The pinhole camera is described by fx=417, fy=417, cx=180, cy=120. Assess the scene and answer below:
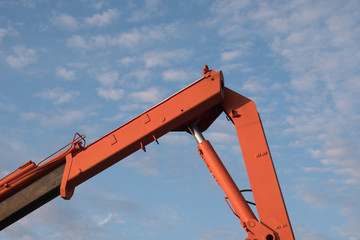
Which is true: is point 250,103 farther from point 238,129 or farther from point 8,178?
point 8,178

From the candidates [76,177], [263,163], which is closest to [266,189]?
[263,163]

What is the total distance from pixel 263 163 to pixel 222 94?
1.49 meters

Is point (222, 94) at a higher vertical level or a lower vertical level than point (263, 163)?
higher

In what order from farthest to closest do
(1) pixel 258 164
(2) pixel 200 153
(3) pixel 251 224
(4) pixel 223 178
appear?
(2) pixel 200 153 < (4) pixel 223 178 < (1) pixel 258 164 < (3) pixel 251 224

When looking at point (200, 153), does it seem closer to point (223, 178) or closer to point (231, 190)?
point (223, 178)

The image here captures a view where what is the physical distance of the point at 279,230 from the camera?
656cm

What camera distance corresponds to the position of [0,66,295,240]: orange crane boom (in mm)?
6824

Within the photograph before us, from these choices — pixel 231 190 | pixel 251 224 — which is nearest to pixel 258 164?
pixel 231 190

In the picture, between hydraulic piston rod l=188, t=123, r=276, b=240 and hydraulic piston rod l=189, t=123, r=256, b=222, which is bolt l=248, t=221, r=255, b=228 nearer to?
hydraulic piston rod l=188, t=123, r=276, b=240

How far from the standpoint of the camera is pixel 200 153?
770 centimetres

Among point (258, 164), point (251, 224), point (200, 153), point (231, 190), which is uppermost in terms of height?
point (200, 153)

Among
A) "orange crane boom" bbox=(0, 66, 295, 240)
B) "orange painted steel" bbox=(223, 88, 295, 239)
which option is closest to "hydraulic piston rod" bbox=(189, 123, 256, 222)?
"orange crane boom" bbox=(0, 66, 295, 240)

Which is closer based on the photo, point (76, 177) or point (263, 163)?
point (263, 163)

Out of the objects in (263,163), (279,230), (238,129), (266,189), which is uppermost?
(238,129)
